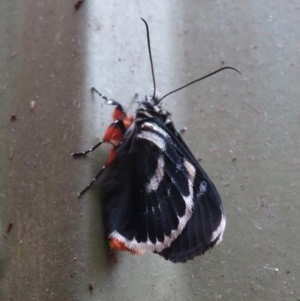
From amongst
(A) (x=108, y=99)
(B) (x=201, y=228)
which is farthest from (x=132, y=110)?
(B) (x=201, y=228)

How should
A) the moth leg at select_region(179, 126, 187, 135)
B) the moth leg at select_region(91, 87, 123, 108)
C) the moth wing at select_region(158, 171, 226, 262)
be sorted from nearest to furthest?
the moth wing at select_region(158, 171, 226, 262) → the moth leg at select_region(91, 87, 123, 108) → the moth leg at select_region(179, 126, 187, 135)

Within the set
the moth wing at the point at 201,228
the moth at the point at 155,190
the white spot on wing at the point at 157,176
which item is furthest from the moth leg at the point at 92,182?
the moth wing at the point at 201,228

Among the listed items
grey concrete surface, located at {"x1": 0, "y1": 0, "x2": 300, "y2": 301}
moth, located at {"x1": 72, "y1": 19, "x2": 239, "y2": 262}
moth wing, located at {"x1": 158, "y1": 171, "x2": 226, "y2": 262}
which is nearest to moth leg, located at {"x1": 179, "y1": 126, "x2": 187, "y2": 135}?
grey concrete surface, located at {"x1": 0, "y1": 0, "x2": 300, "y2": 301}

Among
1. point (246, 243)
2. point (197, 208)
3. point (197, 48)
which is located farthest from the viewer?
point (197, 48)

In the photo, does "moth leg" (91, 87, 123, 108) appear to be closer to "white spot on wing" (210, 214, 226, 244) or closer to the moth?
the moth

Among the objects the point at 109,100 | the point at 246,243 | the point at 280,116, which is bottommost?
the point at 246,243

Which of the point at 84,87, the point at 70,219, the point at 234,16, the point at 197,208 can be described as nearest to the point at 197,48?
the point at 234,16

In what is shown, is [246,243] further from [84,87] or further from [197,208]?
[84,87]

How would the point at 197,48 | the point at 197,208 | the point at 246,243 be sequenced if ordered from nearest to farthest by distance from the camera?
the point at 197,208, the point at 246,243, the point at 197,48
